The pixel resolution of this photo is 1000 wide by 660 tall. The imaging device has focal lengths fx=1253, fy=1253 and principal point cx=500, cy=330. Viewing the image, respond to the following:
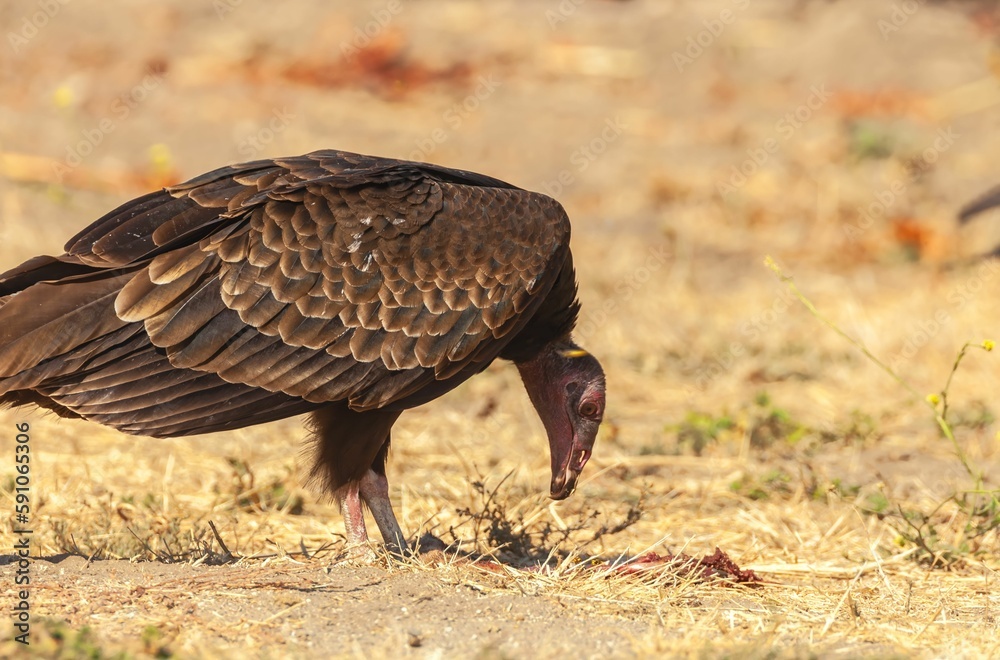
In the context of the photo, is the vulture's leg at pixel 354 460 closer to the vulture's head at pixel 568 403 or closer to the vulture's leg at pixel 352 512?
the vulture's leg at pixel 352 512

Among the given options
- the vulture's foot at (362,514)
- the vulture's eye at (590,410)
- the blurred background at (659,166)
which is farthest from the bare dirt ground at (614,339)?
the vulture's eye at (590,410)

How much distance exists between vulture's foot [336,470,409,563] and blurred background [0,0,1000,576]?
803 millimetres

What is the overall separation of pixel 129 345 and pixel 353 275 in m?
0.81

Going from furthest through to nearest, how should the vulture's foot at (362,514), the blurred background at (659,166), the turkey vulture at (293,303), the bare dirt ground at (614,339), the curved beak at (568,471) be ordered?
the blurred background at (659,166) → the curved beak at (568,471) → the vulture's foot at (362,514) → the turkey vulture at (293,303) → the bare dirt ground at (614,339)

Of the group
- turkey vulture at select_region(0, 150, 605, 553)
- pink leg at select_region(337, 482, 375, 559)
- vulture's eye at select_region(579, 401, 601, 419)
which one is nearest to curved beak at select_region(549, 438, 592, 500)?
vulture's eye at select_region(579, 401, 601, 419)

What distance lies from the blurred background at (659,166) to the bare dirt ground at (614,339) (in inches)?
1.7

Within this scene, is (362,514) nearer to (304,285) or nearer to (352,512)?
(352,512)

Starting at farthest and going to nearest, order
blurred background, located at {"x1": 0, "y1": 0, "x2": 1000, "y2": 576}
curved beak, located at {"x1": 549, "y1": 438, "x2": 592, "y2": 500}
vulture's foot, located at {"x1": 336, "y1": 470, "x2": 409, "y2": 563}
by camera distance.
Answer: blurred background, located at {"x1": 0, "y1": 0, "x2": 1000, "y2": 576} → curved beak, located at {"x1": 549, "y1": 438, "x2": 592, "y2": 500} → vulture's foot, located at {"x1": 336, "y1": 470, "x2": 409, "y2": 563}

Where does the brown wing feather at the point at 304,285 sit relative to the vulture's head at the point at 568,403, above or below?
above

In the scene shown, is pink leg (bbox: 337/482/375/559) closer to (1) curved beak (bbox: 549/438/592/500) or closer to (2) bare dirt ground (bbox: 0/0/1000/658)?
(2) bare dirt ground (bbox: 0/0/1000/658)

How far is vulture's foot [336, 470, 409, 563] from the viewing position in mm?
4695

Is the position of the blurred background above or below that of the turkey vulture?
below

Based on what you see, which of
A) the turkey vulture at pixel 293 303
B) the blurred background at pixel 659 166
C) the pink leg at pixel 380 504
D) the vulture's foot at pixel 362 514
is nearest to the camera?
the turkey vulture at pixel 293 303

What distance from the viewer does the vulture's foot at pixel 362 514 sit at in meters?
4.70
